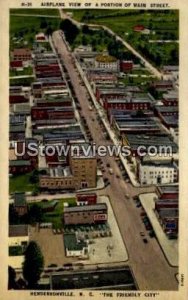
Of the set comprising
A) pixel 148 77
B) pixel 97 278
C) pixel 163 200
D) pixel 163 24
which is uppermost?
pixel 163 24

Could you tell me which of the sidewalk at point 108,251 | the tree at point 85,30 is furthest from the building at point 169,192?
the tree at point 85,30

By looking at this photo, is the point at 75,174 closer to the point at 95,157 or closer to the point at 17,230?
the point at 95,157

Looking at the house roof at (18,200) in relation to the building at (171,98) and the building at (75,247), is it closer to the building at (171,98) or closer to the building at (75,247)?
the building at (75,247)

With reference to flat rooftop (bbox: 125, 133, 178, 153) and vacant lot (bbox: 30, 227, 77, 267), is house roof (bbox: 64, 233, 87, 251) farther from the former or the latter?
flat rooftop (bbox: 125, 133, 178, 153)

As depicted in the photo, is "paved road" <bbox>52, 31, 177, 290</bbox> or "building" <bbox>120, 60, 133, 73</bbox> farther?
"building" <bbox>120, 60, 133, 73</bbox>

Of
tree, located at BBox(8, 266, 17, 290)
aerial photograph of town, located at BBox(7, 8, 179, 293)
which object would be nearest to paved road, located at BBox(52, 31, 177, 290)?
aerial photograph of town, located at BBox(7, 8, 179, 293)

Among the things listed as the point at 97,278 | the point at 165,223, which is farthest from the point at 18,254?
the point at 165,223

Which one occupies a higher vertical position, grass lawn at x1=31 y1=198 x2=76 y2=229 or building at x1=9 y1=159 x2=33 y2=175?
building at x1=9 y1=159 x2=33 y2=175

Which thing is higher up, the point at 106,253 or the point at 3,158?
the point at 3,158

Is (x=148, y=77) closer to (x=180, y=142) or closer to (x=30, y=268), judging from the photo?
(x=180, y=142)
